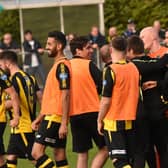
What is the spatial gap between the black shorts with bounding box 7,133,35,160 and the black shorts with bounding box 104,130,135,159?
1708mm

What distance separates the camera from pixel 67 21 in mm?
29125

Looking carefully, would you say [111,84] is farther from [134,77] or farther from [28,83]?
[28,83]

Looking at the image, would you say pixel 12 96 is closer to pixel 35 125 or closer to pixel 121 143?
pixel 35 125

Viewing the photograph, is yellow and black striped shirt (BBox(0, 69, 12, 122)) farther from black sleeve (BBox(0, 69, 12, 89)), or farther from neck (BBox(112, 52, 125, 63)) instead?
neck (BBox(112, 52, 125, 63))

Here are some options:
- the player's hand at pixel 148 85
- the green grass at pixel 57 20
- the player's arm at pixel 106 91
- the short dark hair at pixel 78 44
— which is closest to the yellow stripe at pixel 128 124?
the player's arm at pixel 106 91

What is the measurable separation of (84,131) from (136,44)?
4.70 feet

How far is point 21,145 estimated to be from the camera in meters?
11.0

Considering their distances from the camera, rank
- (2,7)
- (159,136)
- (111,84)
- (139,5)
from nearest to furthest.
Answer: (111,84), (159,136), (2,7), (139,5)

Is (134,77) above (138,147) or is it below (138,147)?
above

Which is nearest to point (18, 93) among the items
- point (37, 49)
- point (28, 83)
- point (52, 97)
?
point (28, 83)

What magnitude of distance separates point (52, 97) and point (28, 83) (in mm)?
919

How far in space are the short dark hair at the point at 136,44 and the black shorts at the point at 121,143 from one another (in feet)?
3.11

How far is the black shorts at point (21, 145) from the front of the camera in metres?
11.0

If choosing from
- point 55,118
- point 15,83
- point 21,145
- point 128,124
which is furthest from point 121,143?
point 15,83
